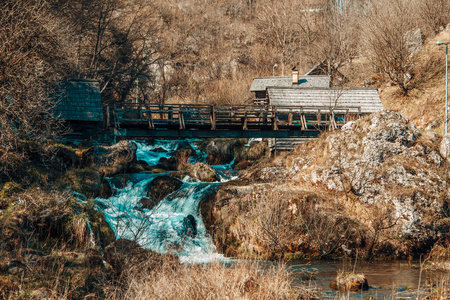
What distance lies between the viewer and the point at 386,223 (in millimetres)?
17969

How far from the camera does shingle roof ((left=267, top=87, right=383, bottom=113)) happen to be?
110ft

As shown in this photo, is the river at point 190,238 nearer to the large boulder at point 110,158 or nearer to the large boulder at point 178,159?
the large boulder at point 110,158

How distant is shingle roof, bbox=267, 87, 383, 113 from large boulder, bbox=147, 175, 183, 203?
12.3 metres

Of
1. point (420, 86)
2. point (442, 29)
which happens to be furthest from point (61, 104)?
point (442, 29)

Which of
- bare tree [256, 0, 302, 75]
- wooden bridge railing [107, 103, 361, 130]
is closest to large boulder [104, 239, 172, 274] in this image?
wooden bridge railing [107, 103, 361, 130]

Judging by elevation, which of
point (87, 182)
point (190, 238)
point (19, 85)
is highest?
point (19, 85)

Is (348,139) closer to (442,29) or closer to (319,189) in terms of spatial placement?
(319,189)

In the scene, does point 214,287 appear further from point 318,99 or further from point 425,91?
point 425,91

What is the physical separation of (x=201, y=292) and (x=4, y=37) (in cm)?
1514

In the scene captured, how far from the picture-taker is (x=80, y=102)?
91.4 ft

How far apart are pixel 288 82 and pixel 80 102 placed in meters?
23.0

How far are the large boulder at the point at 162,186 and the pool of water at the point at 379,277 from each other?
989cm

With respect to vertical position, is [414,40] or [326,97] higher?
[414,40]

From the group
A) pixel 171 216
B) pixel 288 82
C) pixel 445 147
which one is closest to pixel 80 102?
pixel 171 216
